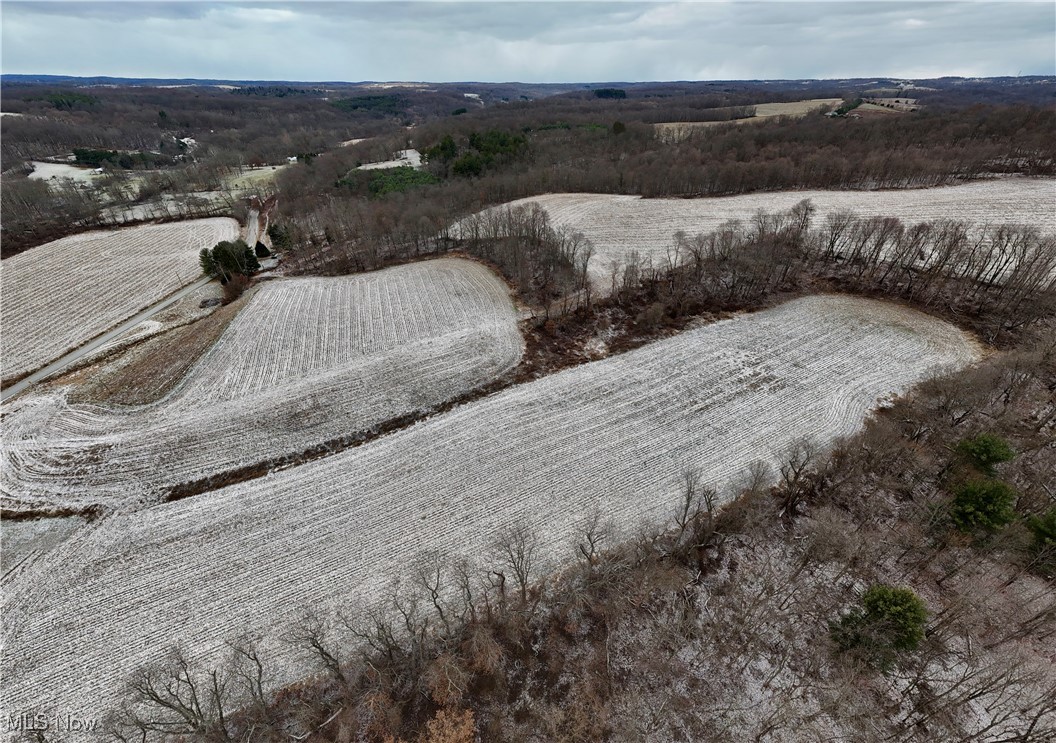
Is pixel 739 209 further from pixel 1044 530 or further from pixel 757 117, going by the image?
pixel 757 117

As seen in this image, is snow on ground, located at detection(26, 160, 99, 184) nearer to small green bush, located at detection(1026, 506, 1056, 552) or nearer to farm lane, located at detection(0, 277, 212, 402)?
farm lane, located at detection(0, 277, 212, 402)

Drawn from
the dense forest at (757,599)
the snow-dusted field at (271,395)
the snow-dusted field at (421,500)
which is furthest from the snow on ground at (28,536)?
the dense forest at (757,599)

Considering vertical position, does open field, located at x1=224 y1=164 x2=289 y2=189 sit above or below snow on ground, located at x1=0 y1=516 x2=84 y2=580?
above

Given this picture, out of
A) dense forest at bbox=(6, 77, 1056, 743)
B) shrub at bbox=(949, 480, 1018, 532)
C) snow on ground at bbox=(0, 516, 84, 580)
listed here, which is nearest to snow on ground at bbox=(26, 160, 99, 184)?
snow on ground at bbox=(0, 516, 84, 580)

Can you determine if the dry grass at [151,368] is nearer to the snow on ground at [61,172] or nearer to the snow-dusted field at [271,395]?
the snow-dusted field at [271,395]

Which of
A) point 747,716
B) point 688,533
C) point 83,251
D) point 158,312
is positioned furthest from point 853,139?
point 83,251

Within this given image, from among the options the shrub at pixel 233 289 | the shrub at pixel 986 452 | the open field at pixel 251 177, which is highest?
the open field at pixel 251 177

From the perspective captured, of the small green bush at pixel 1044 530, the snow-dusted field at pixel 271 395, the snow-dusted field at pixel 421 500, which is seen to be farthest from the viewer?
the snow-dusted field at pixel 271 395
